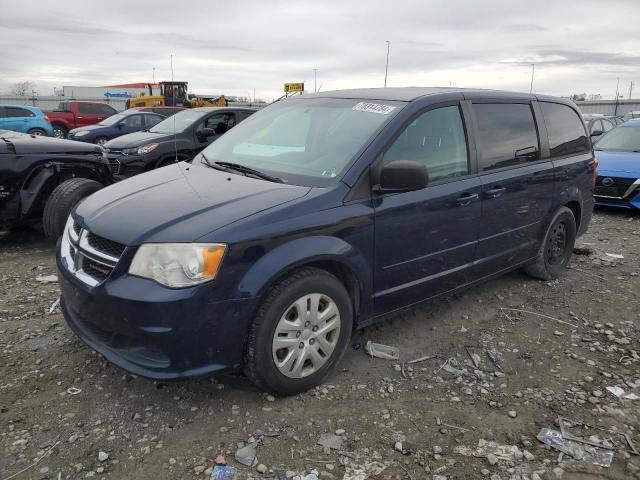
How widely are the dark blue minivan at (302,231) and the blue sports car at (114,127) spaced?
1178 centimetres

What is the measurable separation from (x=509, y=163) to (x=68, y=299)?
11.0 ft

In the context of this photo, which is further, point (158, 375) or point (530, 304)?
point (530, 304)

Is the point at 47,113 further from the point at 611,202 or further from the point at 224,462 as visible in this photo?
the point at 224,462

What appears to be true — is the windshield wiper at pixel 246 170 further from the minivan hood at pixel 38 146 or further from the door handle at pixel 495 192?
the minivan hood at pixel 38 146

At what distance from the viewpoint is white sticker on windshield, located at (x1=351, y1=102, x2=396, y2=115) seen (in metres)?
3.44

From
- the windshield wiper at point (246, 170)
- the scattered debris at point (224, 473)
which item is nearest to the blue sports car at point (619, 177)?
the windshield wiper at point (246, 170)

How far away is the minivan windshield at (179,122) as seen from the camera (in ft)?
31.8

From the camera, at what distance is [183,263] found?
2.53 m

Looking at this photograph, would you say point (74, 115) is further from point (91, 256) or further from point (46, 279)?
point (91, 256)

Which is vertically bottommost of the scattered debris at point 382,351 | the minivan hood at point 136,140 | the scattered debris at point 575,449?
the scattered debris at point 575,449

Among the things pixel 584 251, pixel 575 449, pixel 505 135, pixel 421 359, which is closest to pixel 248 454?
pixel 421 359

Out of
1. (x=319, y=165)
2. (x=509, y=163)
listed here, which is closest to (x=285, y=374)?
(x=319, y=165)

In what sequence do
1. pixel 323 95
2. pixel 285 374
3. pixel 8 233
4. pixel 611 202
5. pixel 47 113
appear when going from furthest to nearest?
pixel 47 113, pixel 611 202, pixel 8 233, pixel 323 95, pixel 285 374

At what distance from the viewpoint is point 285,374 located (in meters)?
2.90
